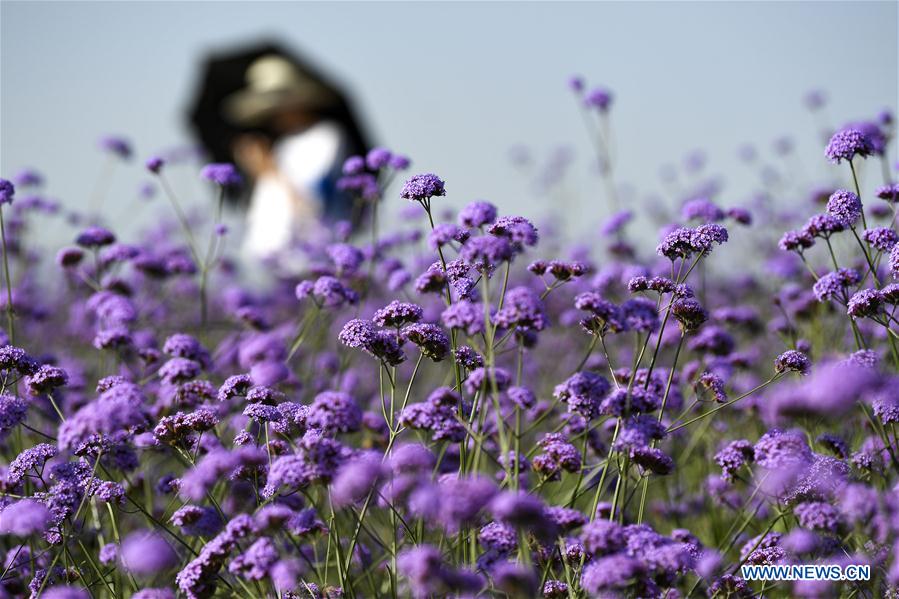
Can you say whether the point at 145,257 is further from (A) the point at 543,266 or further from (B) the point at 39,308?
(A) the point at 543,266

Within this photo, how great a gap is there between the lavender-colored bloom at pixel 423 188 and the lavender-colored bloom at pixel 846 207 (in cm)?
149

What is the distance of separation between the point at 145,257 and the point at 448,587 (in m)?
3.66

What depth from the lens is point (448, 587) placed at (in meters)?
2.14

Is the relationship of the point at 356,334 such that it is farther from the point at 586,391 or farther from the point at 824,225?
the point at 824,225

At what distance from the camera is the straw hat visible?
14.5 meters

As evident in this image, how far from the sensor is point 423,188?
3156mm

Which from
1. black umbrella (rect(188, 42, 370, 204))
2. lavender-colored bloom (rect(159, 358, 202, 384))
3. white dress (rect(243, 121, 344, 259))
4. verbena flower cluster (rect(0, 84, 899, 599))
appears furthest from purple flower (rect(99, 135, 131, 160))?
black umbrella (rect(188, 42, 370, 204))

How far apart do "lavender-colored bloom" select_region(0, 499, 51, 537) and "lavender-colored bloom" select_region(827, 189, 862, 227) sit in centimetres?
293

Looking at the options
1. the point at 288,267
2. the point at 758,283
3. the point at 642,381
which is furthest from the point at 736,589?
the point at 288,267

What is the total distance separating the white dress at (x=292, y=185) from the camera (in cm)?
1360

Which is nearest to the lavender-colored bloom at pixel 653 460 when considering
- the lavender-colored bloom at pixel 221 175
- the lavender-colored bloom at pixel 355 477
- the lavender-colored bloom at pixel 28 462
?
the lavender-colored bloom at pixel 355 477

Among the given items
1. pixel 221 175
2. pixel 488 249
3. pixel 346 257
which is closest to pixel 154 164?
pixel 221 175

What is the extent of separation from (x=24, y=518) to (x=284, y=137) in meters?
12.8

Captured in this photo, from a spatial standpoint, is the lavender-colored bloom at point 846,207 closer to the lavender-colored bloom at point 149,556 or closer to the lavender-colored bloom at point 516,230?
the lavender-colored bloom at point 516,230
